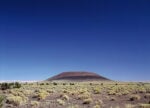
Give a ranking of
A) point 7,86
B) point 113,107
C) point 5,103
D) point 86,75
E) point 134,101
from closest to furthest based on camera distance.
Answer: point 113,107 < point 5,103 < point 134,101 < point 7,86 < point 86,75

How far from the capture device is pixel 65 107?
21938 mm

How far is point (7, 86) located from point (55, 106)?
21.1 m

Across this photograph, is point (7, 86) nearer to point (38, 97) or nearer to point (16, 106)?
point (38, 97)

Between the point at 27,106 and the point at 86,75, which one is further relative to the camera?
the point at 86,75

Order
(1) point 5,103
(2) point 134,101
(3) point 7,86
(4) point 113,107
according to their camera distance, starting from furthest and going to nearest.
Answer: (3) point 7,86 < (2) point 134,101 < (1) point 5,103 < (4) point 113,107

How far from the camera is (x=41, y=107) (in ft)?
72.3

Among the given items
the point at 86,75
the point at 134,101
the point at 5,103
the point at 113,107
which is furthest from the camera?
the point at 86,75

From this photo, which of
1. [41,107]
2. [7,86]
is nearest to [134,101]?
[41,107]

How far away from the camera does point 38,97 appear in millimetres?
27281

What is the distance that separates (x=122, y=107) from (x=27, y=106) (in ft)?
24.7

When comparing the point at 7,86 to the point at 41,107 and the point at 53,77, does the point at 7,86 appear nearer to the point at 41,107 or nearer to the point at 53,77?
the point at 41,107

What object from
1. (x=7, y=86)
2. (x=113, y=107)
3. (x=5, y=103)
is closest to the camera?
(x=113, y=107)

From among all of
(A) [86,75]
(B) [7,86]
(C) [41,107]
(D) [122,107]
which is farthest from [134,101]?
(A) [86,75]

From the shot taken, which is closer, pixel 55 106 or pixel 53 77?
pixel 55 106
